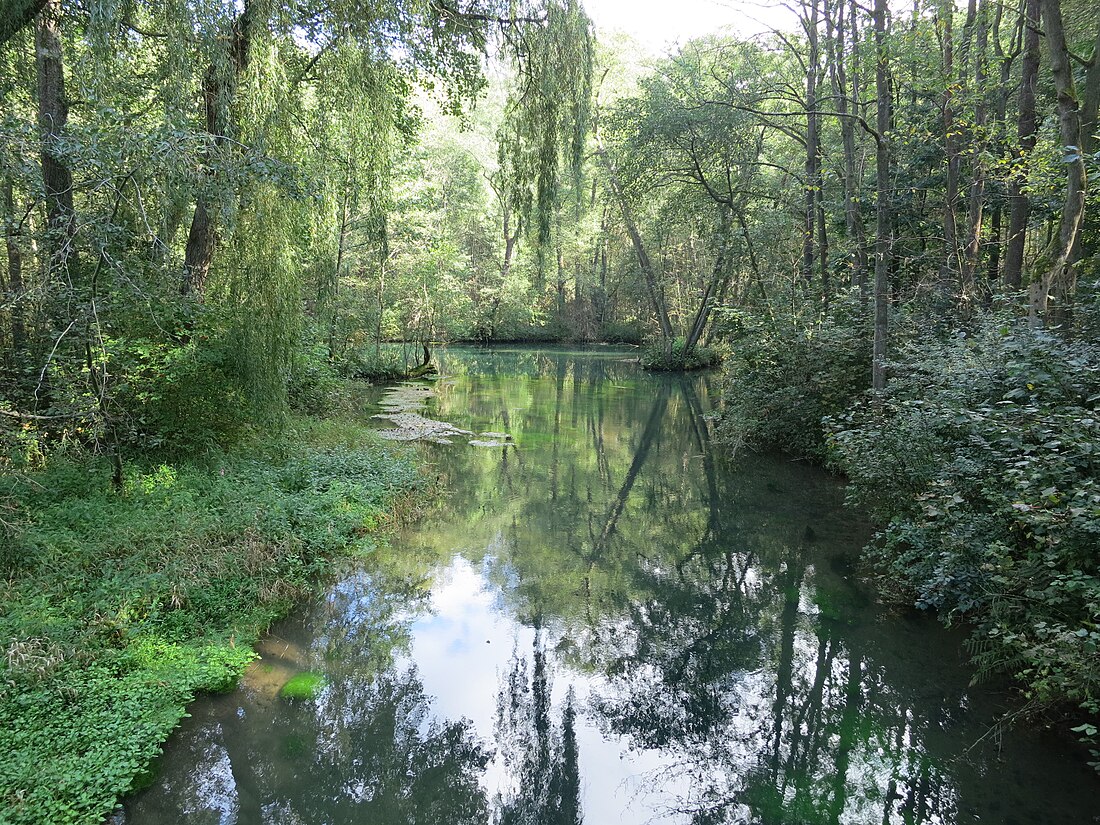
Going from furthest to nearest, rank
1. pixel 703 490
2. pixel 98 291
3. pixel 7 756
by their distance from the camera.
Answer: pixel 703 490, pixel 98 291, pixel 7 756

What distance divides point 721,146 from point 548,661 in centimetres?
1416

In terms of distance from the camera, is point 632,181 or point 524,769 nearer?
point 524,769

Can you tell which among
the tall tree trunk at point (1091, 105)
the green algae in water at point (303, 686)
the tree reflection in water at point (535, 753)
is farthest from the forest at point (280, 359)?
the tree reflection in water at point (535, 753)

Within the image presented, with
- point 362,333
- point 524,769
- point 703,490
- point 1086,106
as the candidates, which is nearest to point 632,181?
point 362,333

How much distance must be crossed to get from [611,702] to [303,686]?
212 centimetres

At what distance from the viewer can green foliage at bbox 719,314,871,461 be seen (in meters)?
8.75

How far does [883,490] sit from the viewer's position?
215 inches

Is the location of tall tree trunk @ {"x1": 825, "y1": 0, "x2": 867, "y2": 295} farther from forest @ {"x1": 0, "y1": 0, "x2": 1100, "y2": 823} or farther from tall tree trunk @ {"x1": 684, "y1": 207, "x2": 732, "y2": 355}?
tall tree trunk @ {"x1": 684, "y1": 207, "x2": 732, "y2": 355}

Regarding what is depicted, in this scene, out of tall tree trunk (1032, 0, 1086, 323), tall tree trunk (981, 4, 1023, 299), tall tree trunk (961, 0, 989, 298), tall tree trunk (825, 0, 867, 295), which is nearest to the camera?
tall tree trunk (1032, 0, 1086, 323)

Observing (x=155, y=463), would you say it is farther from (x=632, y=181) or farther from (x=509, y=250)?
(x=509, y=250)

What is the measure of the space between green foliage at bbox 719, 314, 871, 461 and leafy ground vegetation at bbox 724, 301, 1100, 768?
2.09 metres

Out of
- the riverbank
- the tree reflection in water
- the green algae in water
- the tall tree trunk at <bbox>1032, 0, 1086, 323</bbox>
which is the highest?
the tall tree trunk at <bbox>1032, 0, 1086, 323</bbox>

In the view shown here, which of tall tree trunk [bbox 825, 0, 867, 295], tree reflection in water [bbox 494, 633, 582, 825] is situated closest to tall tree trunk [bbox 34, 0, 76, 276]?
tree reflection in water [bbox 494, 633, 582, 825]

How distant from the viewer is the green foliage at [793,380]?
28.7ft
